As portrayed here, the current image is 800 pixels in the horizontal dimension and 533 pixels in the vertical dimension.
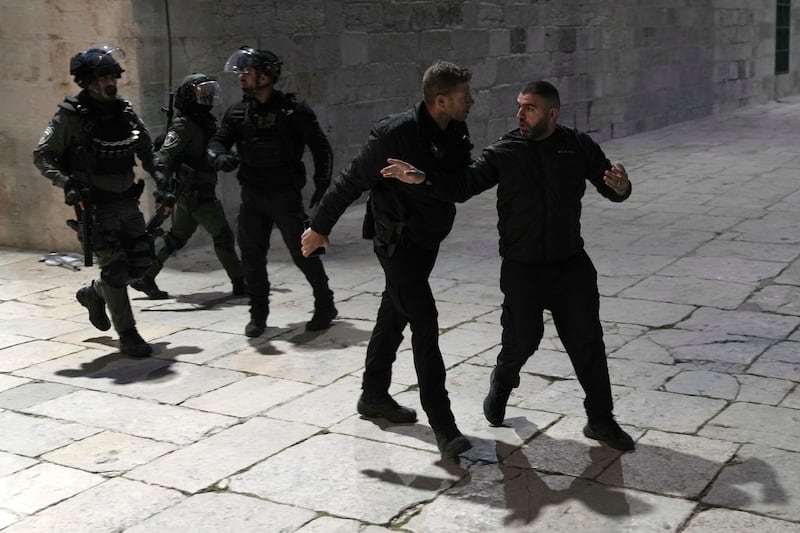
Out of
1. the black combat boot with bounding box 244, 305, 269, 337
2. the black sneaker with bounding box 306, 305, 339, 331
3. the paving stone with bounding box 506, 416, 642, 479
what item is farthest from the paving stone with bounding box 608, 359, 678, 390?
the black combat boot with bounding box 244, 305, 269, 337

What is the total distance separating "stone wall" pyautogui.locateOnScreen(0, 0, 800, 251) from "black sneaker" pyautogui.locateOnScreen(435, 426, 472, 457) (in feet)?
15.5

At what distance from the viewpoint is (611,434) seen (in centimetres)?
433

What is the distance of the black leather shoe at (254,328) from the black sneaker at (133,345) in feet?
1.83

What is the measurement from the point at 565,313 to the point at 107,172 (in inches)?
110

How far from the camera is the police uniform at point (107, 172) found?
5777 millimetres

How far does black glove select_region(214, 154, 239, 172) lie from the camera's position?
20.5ft

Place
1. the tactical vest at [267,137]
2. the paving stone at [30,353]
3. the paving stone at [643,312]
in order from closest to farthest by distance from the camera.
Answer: the paving stone at [30,353] → the tactical vest at [267,137] → the paving stone at [643,312]

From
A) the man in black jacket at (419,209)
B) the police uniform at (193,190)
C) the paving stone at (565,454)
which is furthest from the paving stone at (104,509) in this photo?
the police uniform at (193,190)

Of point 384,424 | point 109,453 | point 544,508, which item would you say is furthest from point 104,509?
point 544,508

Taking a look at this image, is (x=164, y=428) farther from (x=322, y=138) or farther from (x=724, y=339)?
(x=724, y=339)

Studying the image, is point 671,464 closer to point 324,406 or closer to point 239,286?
point 324,406

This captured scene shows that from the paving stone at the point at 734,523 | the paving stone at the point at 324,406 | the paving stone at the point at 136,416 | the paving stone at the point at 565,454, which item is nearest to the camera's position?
the paving stone at the point at 734,523

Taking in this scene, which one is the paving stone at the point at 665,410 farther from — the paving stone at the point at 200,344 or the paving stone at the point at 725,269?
the paving stone at the point at 725,269

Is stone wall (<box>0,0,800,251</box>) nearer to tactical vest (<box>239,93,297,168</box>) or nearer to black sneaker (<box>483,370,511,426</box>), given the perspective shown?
tactical vest (<box>239,93,297,168</box>)
